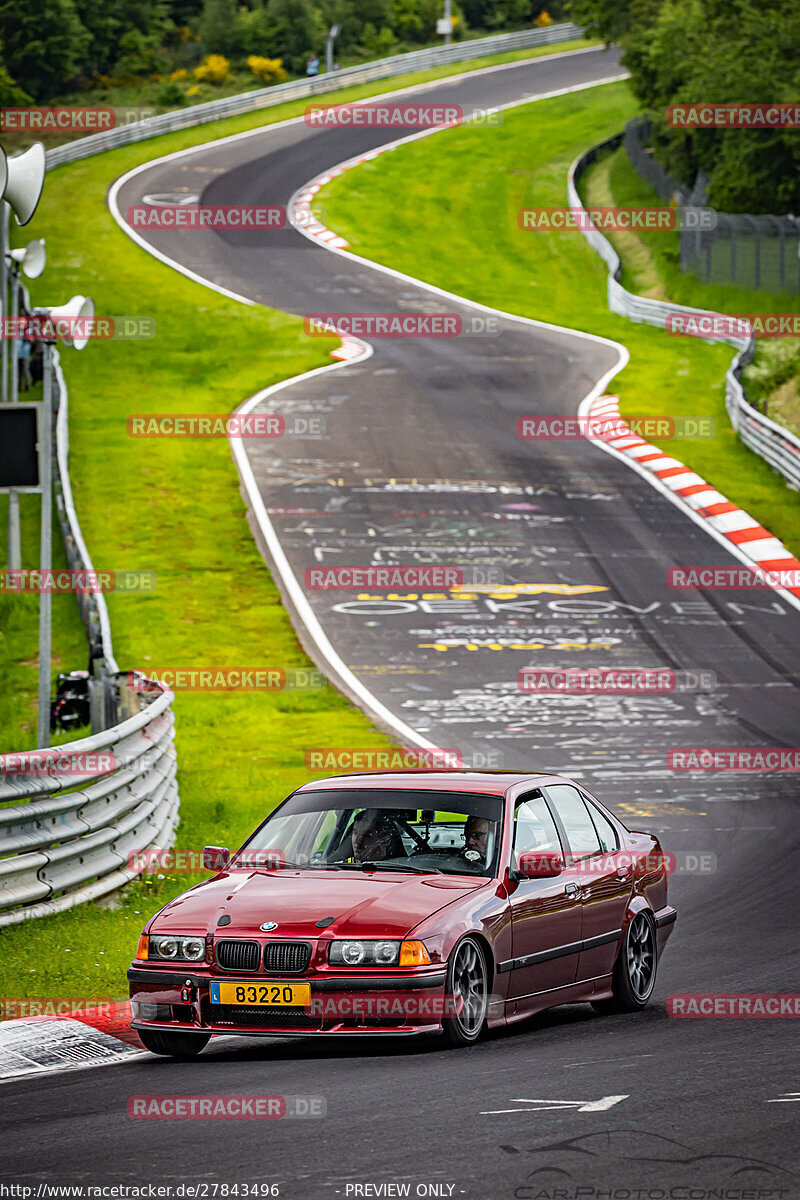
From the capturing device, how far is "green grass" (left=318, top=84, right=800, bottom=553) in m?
35.2

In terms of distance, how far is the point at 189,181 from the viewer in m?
60.3

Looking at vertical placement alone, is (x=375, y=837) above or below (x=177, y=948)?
above

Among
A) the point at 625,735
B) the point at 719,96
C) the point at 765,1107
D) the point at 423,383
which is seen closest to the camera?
the point at 765,1107

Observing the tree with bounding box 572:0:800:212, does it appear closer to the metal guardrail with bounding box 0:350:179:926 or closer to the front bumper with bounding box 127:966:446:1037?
the metal guardrail with bounding box 0:350:179:926

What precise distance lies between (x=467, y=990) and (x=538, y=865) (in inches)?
40.6

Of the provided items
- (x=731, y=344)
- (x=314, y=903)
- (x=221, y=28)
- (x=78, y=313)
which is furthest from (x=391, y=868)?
(x=221, y=28)

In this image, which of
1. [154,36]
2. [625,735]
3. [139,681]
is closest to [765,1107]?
[139,681]

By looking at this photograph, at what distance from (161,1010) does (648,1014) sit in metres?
2.90

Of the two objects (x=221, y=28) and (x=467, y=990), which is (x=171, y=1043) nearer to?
(x=467, y=990)

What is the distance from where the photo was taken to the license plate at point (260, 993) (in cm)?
764

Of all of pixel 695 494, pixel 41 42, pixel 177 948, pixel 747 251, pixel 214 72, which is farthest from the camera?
pixel 214 72

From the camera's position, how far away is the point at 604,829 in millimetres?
9727

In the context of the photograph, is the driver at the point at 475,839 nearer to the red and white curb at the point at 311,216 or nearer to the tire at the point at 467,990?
the tire at the point at 467,990

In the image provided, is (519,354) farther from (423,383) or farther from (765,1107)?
(765,1107)
